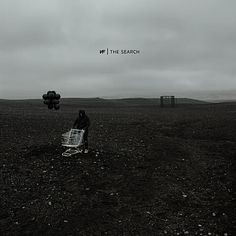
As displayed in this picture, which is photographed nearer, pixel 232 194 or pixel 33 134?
pixel 232 194

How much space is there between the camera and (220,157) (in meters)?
18.6

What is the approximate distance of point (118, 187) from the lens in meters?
13.7

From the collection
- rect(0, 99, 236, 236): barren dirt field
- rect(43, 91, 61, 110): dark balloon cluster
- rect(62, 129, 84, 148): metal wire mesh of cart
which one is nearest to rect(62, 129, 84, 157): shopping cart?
rect(62, 129, 84, 148): metal wire mesh of cart

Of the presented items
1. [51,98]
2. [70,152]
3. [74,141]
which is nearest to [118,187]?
[70,152]

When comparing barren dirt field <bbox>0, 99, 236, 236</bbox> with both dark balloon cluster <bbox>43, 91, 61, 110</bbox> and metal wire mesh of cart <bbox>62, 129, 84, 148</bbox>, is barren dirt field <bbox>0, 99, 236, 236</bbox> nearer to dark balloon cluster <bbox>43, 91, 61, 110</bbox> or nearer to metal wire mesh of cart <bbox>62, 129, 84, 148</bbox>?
metal wire mesh of cart <bbox>62, 129, 84, 148</bbox>

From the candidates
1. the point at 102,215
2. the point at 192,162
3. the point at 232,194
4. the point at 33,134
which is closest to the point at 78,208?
the point at 102,215

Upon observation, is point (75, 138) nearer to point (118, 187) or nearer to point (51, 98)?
point (51, 98)

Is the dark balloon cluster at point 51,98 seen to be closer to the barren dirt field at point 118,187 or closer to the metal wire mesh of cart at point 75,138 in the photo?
the metal wire mesh of cart at point 75,138

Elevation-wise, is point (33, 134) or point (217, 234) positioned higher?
point (33, 134)

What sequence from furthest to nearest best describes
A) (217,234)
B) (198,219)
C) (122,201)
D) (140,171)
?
(140,171), (122,201), (198,219), (217,234)


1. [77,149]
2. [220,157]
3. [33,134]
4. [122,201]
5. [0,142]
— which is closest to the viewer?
[122,201]

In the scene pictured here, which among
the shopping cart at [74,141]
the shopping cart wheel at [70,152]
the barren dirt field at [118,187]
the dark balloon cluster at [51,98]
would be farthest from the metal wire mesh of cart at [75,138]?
the dark balloon cluster at [51,98]

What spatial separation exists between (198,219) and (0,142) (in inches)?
504

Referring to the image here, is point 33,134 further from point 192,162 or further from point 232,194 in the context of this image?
point 232,194
